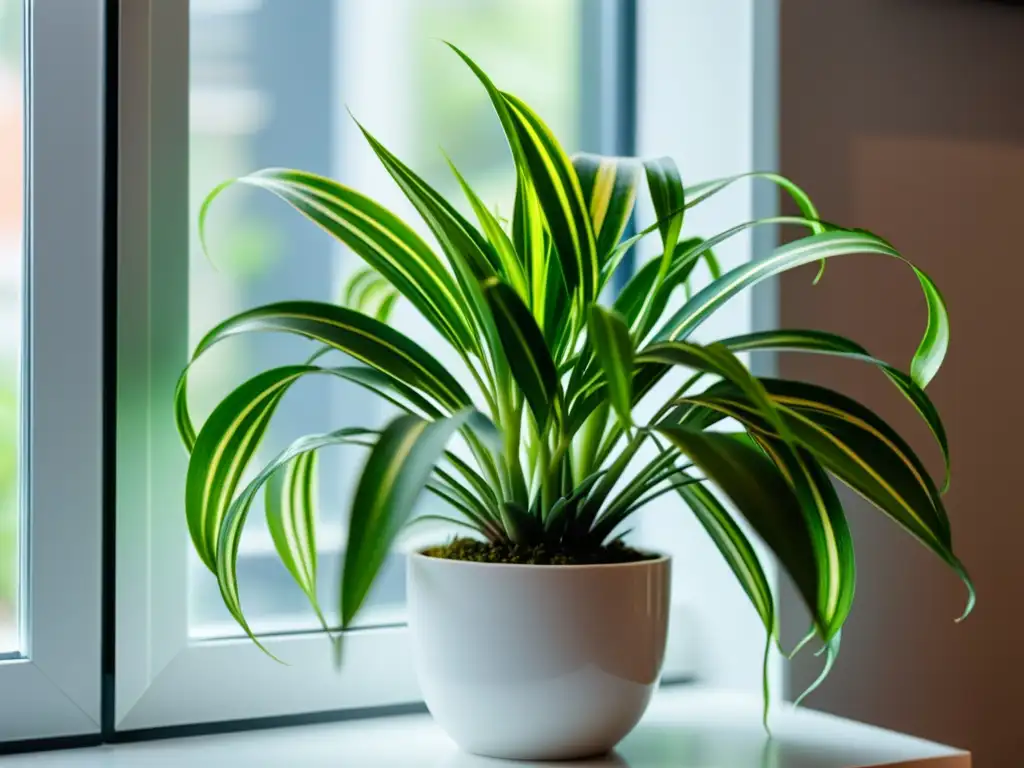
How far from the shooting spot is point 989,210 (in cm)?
129

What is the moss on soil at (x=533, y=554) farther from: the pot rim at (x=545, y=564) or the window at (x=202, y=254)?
the window at (x=202, y=254)

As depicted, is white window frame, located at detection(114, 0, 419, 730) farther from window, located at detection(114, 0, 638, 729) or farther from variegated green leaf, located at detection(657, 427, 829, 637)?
variegated green leaf, located at detection(657, 427, 829, 637)

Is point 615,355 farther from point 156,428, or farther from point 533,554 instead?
point 156,428

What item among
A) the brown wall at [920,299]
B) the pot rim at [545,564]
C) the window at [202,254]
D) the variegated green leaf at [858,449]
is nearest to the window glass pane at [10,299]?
the window at [202,254]

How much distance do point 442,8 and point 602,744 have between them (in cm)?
74

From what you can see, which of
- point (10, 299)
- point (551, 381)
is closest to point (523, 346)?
point (551, 381)

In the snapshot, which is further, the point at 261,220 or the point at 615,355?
the point at 261,220

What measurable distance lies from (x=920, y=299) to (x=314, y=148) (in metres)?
0.63

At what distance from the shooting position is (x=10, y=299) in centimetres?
101

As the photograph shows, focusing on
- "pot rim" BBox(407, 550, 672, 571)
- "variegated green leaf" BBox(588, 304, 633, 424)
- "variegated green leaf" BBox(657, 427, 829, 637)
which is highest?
Result: "variegated green leaf" BBox(588, 304, 633, 424)

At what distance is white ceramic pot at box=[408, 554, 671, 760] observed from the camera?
864mm

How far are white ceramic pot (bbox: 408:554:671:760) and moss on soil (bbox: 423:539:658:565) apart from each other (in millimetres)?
31

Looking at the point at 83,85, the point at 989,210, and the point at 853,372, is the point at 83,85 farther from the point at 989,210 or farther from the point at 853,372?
the point at 989,210

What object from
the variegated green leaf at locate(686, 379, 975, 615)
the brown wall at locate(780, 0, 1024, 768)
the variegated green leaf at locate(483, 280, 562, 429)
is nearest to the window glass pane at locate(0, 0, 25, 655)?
the variegated green leaf at locate(483, 280, 562, 429)
